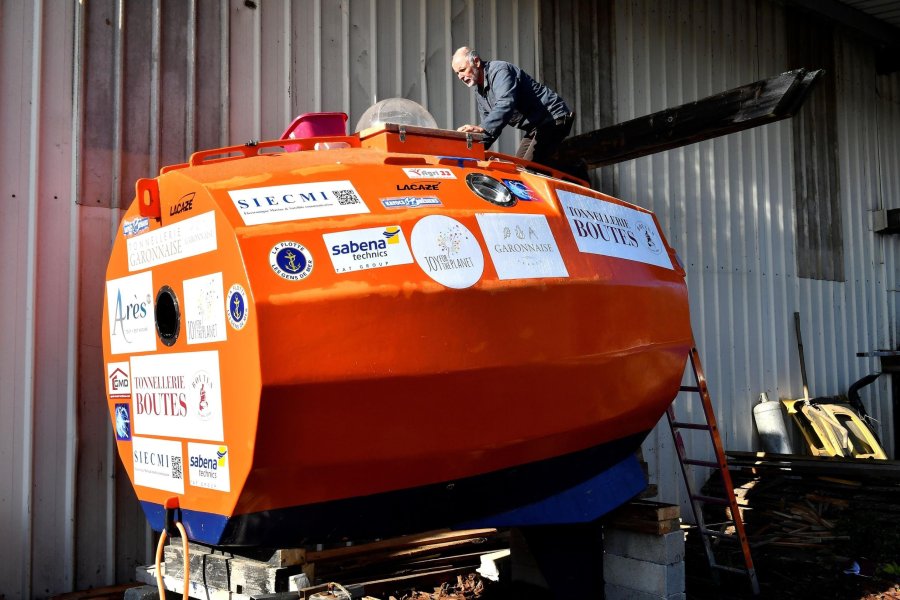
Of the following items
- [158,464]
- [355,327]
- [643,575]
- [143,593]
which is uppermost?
[355,327]

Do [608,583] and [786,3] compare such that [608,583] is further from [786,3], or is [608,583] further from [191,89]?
[786,3]

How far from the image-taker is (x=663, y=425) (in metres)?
7.30

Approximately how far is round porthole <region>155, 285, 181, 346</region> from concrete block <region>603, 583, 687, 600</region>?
2545mm

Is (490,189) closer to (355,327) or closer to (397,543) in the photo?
(355,327)

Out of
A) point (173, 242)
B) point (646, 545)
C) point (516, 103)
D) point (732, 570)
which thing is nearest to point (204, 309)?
point (173, 242)

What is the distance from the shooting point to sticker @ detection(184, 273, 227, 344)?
2752 mm

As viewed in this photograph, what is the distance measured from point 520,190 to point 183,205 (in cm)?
131

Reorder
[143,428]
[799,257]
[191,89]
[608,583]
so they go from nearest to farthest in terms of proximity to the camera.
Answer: [143,428] → [608,583] → [191,89] → [799,257]

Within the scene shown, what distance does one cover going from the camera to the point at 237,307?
2.66 metres

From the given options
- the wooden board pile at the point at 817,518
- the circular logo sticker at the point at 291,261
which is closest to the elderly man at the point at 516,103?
the circular logo sticker at the point at 291,261

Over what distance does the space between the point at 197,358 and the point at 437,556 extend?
256cm

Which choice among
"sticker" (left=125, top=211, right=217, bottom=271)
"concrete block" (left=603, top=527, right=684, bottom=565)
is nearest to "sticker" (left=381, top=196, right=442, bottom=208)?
"sticker" (left=125, top=211, right=217, bottom=271)


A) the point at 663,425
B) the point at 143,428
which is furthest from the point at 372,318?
the point at 663,425

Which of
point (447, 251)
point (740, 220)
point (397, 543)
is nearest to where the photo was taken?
point (447, 251)
